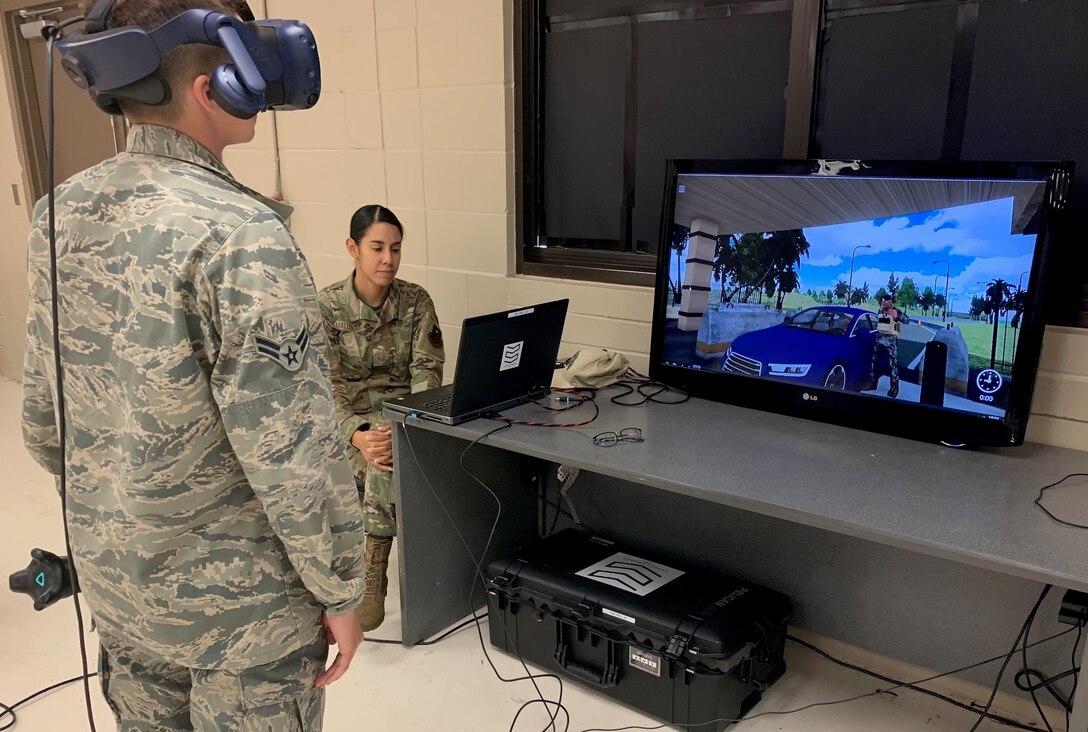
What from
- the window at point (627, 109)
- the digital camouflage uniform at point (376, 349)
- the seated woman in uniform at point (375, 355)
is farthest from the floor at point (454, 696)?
the window at point (627, 109)

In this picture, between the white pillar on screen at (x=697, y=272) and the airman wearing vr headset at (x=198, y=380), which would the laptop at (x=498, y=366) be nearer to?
the white pillar on screen at (x=697, y=272)

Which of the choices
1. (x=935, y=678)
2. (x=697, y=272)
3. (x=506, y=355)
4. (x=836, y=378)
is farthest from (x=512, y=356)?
(x=935, y=678)

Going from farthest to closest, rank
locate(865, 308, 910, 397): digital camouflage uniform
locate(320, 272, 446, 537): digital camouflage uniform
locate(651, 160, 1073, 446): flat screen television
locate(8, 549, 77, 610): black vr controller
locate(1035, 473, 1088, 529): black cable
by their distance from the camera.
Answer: locate(320, 272, 446, 537): digital camouflage uniform
locate(865, 308, 910, 397): digital camouflage uniform
locate(651, 160, 1073, 446): flat screen television
locate(1035, 473, 1088, 529): black cable
locate(8, 549, 77, 610): black vr controller

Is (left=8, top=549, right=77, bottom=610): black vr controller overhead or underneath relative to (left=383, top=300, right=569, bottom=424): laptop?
underneath

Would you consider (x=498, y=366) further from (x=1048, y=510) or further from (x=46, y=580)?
(x=1048, y=510)

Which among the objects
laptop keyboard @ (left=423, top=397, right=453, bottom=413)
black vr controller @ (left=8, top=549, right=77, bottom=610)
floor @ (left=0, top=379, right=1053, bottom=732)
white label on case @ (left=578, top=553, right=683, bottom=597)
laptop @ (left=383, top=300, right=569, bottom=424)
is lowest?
floor @ (left=0, top=379, right=1053, bottom=732)

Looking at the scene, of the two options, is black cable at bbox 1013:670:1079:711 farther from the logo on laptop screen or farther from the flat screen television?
the logo on laptop screen

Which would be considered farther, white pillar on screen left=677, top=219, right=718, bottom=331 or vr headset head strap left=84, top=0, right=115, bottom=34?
white pillar on screen left=677, top=219, right=718, bottom=331

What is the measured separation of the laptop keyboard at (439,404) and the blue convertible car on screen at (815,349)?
0.78m

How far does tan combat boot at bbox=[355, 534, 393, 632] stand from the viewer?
244 cm

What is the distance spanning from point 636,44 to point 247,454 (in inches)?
75.2

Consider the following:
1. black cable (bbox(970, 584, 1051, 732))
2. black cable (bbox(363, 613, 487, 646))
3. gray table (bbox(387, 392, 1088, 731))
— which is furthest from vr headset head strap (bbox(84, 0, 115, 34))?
black cable (bbox(970, 584, 1051, 732))

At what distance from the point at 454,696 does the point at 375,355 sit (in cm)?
110

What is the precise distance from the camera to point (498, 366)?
2115 millimetres
